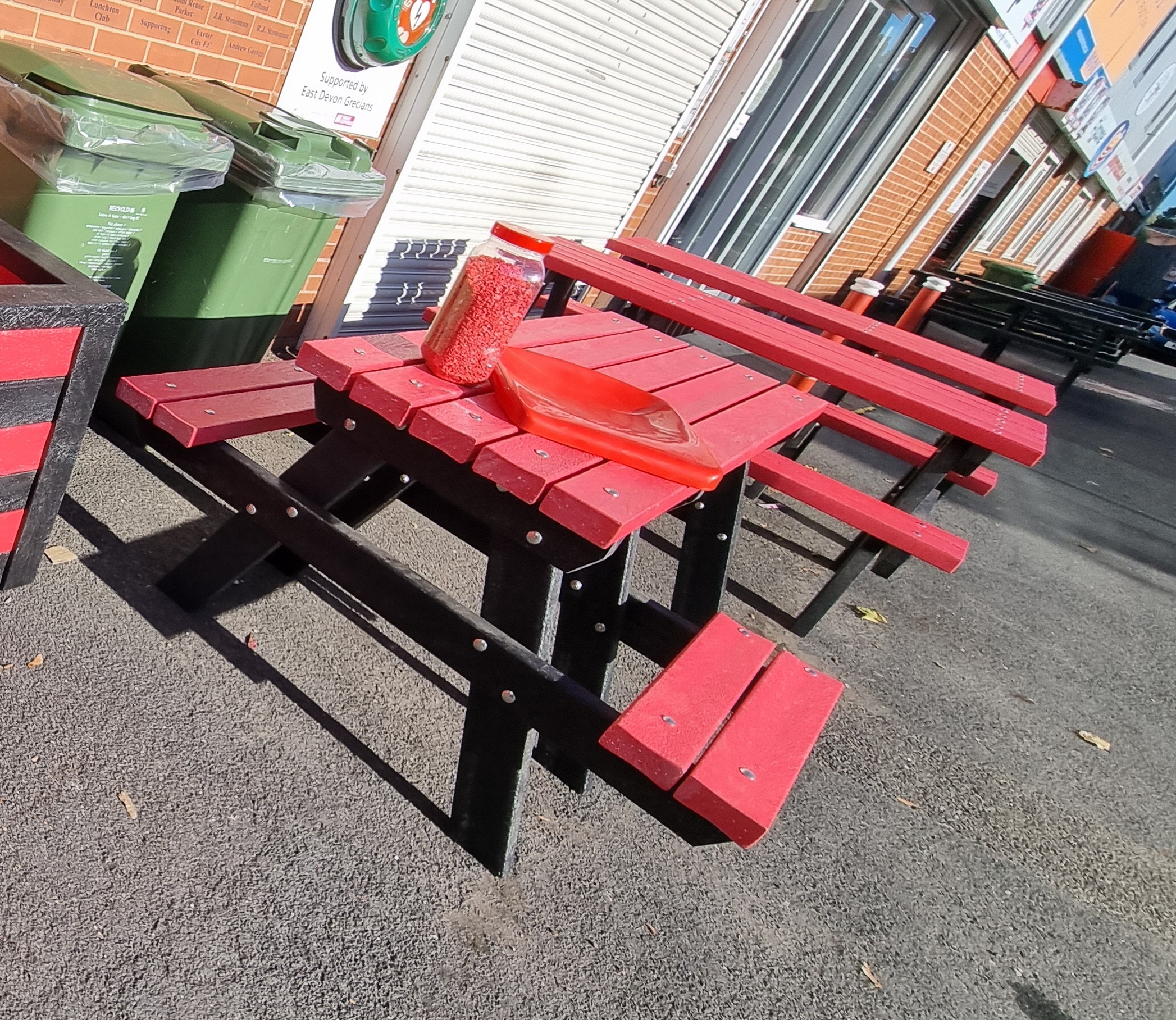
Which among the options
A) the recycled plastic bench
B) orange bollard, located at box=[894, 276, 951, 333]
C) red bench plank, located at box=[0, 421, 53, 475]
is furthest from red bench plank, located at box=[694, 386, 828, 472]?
orange bollard, located at box=[894, 276, 951, 333]

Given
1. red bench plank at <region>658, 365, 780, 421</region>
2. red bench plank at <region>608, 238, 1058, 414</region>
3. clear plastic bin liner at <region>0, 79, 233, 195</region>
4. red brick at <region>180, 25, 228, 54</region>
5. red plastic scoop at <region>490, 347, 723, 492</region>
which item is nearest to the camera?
red plastic scoop at <region>490, 347, 723, 492</region>

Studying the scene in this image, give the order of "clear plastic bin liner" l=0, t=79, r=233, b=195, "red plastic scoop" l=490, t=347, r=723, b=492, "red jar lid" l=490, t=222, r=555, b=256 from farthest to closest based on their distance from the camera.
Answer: "clear plastic bin liner" l=0, t=79, r=233, b=195 → "red plastic scoop" l=490, t=347, r=723, b=492 → "red jar lid" l=490, t=222, r=555, b=256

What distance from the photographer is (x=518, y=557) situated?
1.98 meters

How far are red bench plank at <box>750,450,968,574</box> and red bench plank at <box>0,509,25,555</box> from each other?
7.82 feet

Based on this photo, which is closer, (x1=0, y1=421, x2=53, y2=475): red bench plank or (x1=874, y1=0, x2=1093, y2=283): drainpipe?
(x1=0, y1=421, x2=53, y2=475): red bench plank

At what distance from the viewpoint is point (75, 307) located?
1800 millimetres

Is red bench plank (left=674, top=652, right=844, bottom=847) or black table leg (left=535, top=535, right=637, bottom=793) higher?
red bench plank (left=674, top=652, right=844, bottom=847)

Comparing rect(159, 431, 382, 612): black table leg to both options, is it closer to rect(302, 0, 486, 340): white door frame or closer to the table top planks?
the table top planks

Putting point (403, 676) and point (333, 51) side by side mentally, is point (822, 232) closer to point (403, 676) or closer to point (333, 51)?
point (333, 51)

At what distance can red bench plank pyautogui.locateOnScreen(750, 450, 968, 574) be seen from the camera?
10.4 feet

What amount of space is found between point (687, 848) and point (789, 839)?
358mm

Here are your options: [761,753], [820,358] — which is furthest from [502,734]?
[820,358]

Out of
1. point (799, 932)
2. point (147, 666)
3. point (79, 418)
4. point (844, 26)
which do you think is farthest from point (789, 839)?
point (844, 26)

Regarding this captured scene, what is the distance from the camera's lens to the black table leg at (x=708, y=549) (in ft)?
10.3
